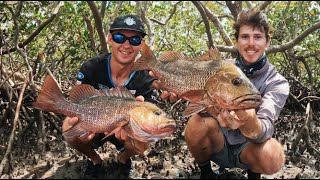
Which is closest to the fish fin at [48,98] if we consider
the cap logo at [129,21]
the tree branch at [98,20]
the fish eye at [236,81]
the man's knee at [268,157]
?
the cap logo at [129,21]

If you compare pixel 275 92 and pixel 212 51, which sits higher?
pixel 212 51

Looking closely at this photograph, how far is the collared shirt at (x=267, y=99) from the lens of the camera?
9.73 feet

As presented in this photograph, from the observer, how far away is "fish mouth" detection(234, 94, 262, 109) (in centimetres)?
242

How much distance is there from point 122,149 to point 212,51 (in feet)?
5.01

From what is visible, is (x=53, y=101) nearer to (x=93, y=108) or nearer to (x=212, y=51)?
(x=93, y=108)

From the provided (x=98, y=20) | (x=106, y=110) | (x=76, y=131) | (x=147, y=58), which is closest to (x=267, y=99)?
(x=147, y=58)

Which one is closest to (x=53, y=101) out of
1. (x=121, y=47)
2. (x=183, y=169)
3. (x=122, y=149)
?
(x=121, y=47)

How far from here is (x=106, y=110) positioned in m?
2.98

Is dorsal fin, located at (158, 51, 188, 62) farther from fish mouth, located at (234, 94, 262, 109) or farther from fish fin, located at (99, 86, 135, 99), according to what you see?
fish mouth, located at (234, 94, 262, 109)

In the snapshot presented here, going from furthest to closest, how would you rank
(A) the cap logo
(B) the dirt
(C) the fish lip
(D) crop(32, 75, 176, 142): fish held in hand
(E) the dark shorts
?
(B) the dirt → (A) the cap logo → (E) the dark shorts → (D) crop(32, 75, 176, 142): fish held in hand → (C) the fish lip

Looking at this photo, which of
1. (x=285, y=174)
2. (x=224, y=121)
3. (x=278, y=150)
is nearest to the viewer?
(x=224, y=121)

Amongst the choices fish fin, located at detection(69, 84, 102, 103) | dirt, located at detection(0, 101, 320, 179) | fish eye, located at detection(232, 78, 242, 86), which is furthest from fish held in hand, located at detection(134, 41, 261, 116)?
dirt, located at detection(0, 101, 320, 179)

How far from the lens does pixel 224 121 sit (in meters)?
2.70

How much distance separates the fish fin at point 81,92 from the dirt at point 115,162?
88 centimetres
